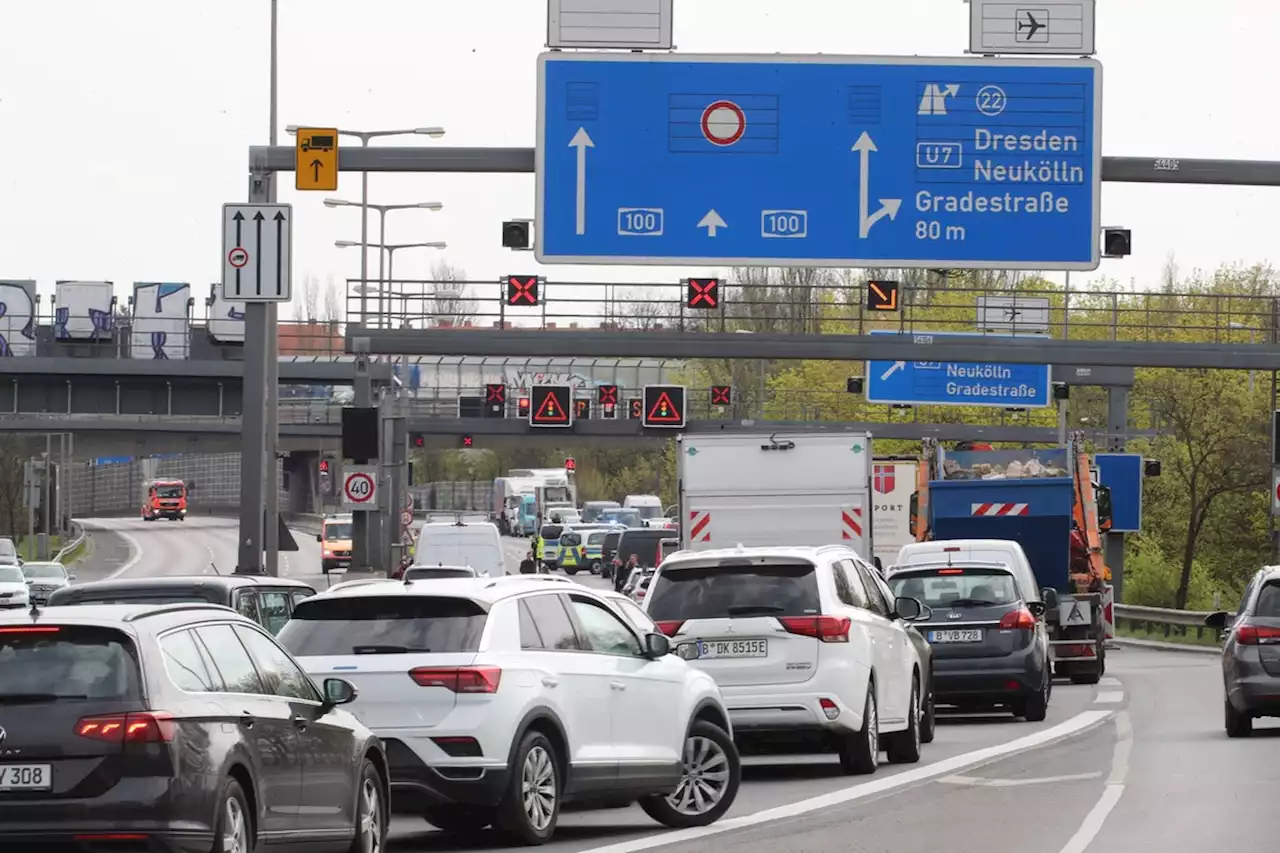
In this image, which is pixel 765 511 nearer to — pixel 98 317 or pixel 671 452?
pixel 98 317

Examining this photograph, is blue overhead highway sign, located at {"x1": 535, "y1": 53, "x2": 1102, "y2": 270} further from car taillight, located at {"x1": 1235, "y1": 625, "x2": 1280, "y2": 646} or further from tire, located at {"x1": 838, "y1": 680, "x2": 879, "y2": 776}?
tire, located at {"x1": 838, "y1": 680, "x2": 879, "y2": 776}

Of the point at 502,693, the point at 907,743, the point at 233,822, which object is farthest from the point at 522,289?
the point at 233,822

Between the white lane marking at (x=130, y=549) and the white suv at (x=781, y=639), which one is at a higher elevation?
the white suv at (x=781, y=639)

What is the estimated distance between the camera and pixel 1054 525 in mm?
34812

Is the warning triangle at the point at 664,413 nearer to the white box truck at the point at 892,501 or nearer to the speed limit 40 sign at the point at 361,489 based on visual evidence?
the white box truck at the point at 892,501

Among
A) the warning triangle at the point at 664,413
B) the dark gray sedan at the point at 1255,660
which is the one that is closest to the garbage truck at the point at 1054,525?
the dark gray sedan at the point at 1255,660

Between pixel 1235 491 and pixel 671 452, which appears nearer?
pixel 1235 491

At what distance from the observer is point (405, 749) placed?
1289 cm

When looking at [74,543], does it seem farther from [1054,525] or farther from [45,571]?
[1054,525]

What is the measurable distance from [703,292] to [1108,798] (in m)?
32.6

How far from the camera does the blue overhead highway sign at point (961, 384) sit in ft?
210

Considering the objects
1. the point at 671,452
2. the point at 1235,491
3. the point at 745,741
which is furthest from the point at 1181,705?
the point at 671,452

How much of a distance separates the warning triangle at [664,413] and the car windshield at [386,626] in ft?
178

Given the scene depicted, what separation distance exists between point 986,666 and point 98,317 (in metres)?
52.9
